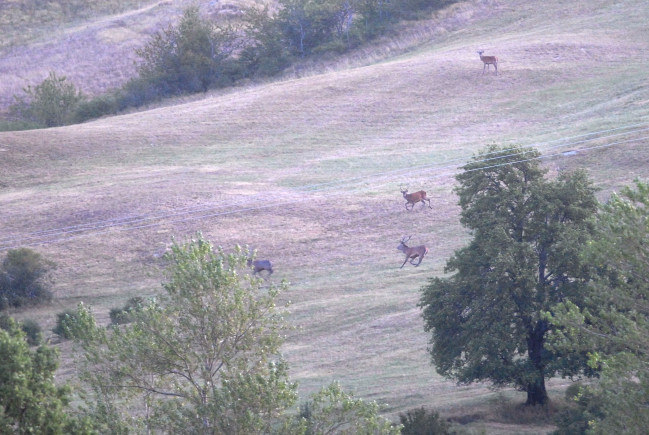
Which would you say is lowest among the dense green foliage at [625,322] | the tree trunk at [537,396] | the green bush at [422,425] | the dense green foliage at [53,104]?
the tree trunk at [537,396]

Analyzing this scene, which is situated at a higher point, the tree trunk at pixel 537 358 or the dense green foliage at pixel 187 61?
the dense green foliage at pixel 187 61

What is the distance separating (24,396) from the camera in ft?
31.2

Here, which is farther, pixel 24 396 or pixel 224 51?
pixel 224 51

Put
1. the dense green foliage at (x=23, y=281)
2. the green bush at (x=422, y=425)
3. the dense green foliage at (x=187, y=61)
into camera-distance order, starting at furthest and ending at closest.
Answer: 1. the dense green foliage at (x=187, y=61)
2. the dense green foliage at (x=23, y=281)
3. the green bush at (x=422, y=425)

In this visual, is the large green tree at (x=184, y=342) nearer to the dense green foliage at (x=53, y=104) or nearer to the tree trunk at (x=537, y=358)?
the tree trunk at (x=537, y=358)

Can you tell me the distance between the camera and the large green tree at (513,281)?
56.0ft

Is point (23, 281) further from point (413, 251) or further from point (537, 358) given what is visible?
point (537, 358)

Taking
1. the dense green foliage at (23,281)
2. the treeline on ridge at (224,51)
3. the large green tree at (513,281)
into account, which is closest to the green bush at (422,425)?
the large green tree at (513,281)

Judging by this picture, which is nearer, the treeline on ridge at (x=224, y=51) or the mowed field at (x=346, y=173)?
the mowed field at (x=346, y=173)

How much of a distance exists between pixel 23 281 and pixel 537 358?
17.9 m

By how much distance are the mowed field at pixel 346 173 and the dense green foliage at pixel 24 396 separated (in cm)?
952

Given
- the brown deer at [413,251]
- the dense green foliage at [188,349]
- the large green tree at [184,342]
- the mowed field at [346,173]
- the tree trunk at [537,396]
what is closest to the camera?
the dense green foliage at [188,349]

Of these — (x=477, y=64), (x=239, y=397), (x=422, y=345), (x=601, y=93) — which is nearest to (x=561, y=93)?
(x=601, y=93)

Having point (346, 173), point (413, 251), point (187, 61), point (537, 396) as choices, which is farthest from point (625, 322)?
point (187, 61)
